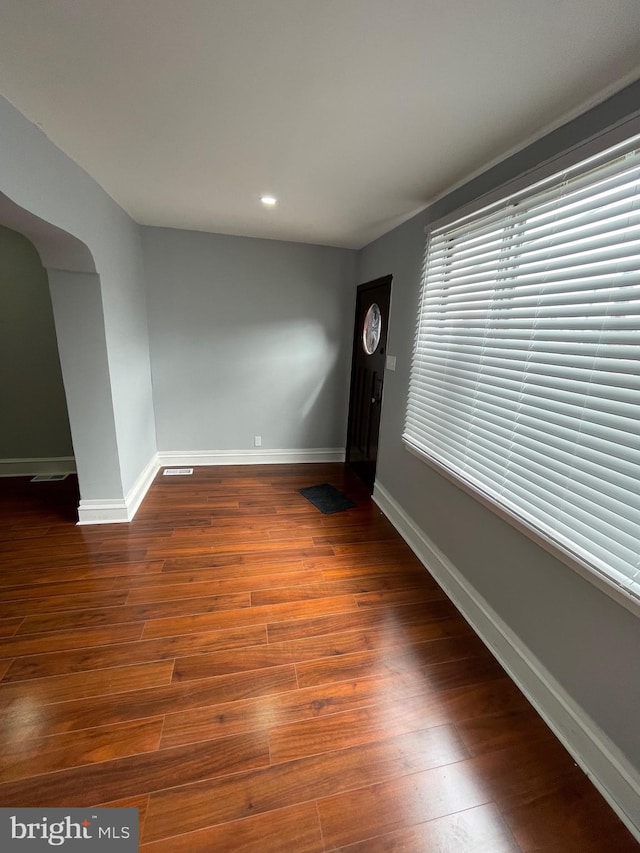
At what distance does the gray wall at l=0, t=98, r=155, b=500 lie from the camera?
1486mm

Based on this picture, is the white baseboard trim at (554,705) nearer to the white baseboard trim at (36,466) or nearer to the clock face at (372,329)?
the clock face at (372,329)

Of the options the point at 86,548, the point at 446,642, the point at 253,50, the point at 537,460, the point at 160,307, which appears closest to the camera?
the point at 253,50

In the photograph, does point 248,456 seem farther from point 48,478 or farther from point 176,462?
point 48,478

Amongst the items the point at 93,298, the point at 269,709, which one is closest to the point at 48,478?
the point at 93,298

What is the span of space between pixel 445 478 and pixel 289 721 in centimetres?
147

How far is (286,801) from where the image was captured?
1.08 meters

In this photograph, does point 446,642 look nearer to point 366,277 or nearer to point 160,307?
point 366,277

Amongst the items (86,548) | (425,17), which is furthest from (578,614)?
(86,548)

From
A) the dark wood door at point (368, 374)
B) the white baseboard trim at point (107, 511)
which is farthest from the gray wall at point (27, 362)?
the dark wood door at point (368, 374)

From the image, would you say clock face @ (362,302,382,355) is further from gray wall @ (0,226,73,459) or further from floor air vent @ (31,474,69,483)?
floor air vent @ (31,474,69,483)

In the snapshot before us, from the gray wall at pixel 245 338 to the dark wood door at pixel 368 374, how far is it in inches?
7.2

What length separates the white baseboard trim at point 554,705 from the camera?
1.10 meters

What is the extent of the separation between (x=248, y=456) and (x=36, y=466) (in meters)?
2.15

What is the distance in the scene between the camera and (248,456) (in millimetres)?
3848
